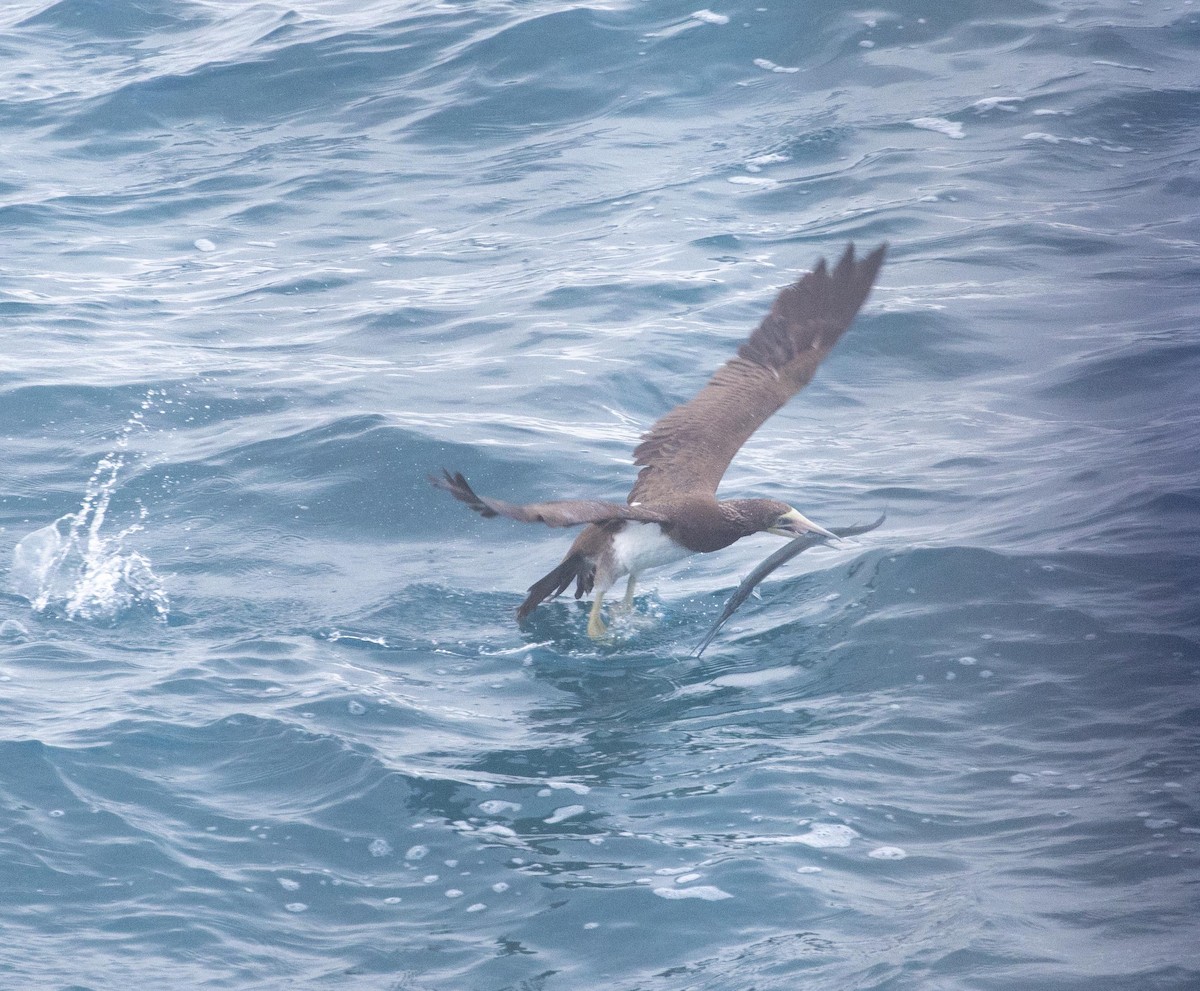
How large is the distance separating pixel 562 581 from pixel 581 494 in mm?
1286

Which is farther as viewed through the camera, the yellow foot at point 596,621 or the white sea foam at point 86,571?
the yellow foot at point 596,621

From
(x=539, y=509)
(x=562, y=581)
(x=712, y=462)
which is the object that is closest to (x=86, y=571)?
(x=562, y=581)

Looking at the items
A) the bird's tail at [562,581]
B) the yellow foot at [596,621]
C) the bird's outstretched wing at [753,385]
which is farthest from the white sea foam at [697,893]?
the bird's outstretched wing at [753,385]

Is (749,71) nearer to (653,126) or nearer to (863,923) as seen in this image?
(653,126)

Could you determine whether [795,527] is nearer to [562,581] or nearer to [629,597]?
[629,597]

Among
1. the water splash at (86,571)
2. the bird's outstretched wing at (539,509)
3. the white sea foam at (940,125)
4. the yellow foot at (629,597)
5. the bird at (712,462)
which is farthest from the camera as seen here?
the white sea foam at (940,125)

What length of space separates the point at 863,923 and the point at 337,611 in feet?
11.0

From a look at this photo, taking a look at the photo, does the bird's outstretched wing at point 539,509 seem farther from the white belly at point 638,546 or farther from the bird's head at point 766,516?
the bird's head at point 766,516

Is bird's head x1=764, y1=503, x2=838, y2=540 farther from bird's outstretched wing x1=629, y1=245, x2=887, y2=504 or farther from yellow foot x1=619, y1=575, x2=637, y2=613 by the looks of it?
yellow foot x1=619, y1=575, x2=637, y2=613

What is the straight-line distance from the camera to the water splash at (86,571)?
686 centimetres

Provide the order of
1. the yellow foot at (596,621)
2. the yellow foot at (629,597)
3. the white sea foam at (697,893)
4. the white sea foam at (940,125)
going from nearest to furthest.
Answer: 1. the white sea foam at (697,893)
2. the yellow foot at (596,621)
3. the yellow foot at (629,597)
4. the white sea foam at (940,125)

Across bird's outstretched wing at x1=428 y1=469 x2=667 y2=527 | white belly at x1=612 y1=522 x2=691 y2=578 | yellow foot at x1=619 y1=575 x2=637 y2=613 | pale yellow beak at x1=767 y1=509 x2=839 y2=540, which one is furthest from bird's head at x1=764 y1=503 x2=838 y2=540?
bird's outstretched wing at x1=428 y1=469 x2=667 y2=527

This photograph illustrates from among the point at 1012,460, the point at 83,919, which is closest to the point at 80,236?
the point at 1012,460

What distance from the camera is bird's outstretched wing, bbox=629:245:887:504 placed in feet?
24.5
